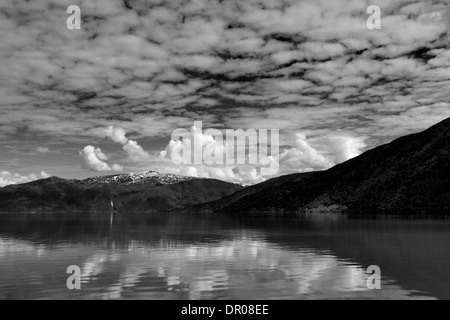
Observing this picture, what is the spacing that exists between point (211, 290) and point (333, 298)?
11.4m

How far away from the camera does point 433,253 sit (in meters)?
66.0

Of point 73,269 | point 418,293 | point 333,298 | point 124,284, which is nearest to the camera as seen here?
point 333,298

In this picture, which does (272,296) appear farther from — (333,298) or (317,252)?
(317,252)

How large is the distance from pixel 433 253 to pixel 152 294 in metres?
51.4

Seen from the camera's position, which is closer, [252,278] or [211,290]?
[211,290]

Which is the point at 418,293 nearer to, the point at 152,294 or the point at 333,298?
the point at 333,298

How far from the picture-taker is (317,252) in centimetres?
6725
